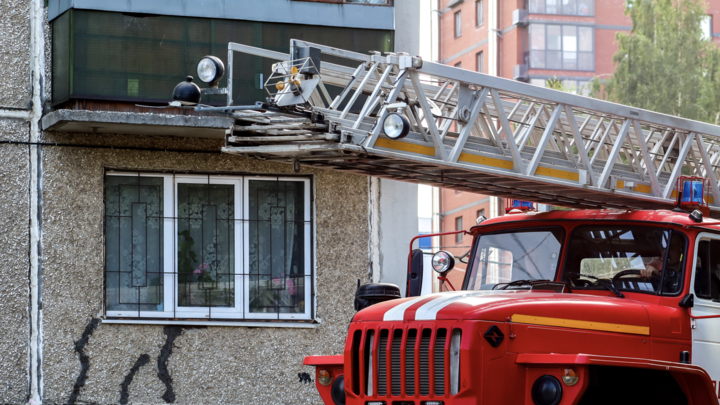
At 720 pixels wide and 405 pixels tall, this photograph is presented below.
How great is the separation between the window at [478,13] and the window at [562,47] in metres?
3.72

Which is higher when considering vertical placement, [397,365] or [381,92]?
[381,92]

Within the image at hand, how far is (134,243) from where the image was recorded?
11.9m

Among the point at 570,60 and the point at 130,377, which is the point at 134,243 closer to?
the point at 130,377

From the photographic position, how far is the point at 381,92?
308 inches

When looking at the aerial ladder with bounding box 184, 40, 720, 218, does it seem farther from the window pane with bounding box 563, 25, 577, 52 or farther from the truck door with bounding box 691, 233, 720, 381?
the window pane with bounding box 563, 25, 577, 52

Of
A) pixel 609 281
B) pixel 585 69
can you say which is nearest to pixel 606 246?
pixel 609 281

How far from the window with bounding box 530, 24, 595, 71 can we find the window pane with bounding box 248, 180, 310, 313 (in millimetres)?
38795

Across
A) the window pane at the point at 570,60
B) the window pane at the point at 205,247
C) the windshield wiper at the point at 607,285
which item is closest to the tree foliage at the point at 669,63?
the window pane at the point at 570,60

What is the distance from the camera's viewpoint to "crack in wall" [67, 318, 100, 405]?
11.4 metres

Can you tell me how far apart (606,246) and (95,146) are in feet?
21.7

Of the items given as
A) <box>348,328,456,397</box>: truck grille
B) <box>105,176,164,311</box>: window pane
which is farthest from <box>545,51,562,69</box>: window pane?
<box>348,328,456,397</box>: truck grille

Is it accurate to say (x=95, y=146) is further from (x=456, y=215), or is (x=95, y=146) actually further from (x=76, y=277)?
(x=456, y=215)

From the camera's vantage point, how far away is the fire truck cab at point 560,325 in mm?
6348

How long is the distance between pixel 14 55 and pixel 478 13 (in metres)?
43.1
